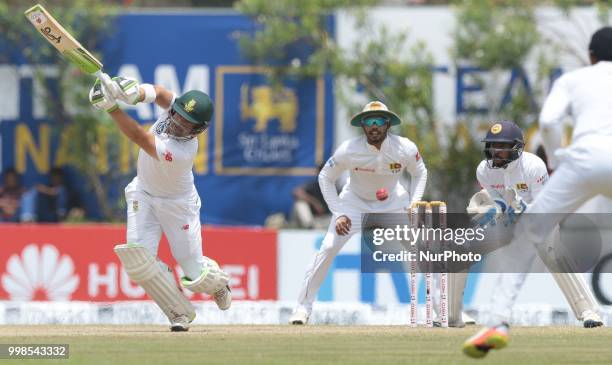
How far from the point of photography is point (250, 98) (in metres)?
17.2

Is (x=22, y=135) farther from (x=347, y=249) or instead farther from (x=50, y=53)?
(x=347, y=249)

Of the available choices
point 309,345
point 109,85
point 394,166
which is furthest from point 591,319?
point 109,85

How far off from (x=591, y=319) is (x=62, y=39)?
3925 mm

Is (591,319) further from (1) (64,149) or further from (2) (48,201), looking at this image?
(1) (64,149)

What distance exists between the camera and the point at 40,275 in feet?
46.0

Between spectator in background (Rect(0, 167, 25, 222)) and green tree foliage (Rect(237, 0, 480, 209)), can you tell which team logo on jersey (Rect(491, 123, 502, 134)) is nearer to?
green tree foliage (Rect(237, 0, 480, 209))

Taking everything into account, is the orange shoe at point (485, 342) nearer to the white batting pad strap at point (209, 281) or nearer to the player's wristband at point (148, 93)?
the white batting pad strap at point (209, 281)

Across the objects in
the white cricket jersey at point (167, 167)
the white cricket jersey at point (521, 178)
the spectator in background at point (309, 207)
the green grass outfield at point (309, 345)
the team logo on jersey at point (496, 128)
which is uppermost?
the spectator in background at point (309, 207)

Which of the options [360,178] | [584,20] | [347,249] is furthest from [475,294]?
[584,20]

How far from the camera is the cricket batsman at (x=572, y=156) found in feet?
24.1

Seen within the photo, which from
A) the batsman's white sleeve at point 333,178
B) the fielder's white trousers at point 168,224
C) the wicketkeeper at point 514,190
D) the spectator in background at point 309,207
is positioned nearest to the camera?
the fielder's white trousers at point 168,224

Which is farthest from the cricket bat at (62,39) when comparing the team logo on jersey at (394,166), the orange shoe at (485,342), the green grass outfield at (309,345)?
the orange shoe at (485,342)

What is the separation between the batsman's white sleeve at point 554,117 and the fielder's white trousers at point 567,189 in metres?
0.07

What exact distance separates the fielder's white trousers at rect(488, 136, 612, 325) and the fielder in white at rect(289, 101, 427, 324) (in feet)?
9.43
